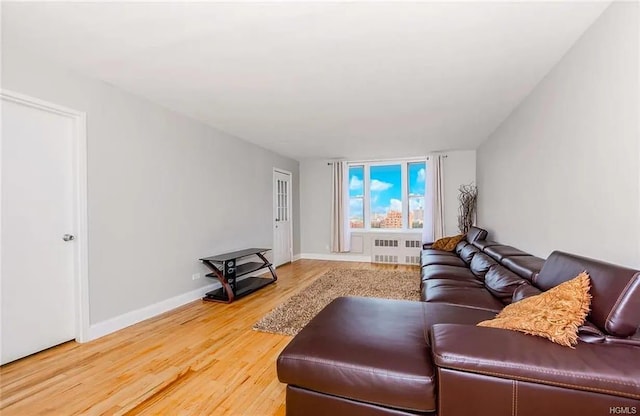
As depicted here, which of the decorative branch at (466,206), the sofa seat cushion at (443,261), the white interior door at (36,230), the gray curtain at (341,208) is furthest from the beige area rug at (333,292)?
the white interior door at (36,230)

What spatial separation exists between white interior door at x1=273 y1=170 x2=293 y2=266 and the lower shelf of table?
4.29 feet

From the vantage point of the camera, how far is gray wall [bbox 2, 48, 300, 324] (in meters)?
2.57

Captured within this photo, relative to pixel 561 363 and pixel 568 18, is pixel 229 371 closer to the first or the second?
pixel 561 363

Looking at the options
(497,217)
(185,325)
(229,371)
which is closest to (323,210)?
(497,217)

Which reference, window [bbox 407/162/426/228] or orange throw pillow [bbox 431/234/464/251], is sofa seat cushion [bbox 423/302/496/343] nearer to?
orange throw pillow [bbox 431/234/464/251]

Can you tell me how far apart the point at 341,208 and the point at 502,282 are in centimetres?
432

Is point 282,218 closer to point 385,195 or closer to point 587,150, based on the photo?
point 385,195

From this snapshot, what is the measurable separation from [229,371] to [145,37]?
237 cm

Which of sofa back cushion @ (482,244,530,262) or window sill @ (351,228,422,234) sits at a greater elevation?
sofa back cushion @ (482,244,530,262)

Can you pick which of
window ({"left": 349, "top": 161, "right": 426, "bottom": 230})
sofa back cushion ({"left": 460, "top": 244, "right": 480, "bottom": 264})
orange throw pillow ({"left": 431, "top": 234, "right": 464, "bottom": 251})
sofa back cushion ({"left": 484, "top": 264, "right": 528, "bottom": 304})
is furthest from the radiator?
sofa back cushion ({"left": 484, "top": 264, "right": 528, "bottom": 304})

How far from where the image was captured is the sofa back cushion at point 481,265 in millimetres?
2827

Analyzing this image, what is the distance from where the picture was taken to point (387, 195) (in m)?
6.45

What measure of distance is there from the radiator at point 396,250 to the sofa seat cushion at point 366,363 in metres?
4.53

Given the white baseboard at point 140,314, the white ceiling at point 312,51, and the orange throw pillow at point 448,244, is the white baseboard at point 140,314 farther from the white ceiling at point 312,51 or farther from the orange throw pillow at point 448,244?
the orange throw pillow at point 448,244
